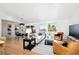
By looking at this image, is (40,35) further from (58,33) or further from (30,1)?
(30,1)

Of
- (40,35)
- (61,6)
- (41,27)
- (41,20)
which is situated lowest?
(40,35)

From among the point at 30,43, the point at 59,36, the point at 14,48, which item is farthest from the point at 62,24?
the point at 14,48

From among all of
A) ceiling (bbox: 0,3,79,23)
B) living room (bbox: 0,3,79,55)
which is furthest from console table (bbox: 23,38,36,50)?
ceiling (bbox: 0,3,79,23)

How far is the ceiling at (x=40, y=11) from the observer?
2031 millimetres

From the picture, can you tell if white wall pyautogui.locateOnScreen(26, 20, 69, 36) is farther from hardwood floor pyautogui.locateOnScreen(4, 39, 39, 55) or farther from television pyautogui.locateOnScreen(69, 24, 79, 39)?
hardwood floor pyautogui.locateOnScreen(4, 39, 39, 55)

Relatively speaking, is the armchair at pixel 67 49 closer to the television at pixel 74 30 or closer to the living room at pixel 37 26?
the living room at pixel 37 26

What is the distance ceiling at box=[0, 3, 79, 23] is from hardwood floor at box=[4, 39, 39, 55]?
1.50 ft

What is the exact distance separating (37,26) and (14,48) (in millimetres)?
612

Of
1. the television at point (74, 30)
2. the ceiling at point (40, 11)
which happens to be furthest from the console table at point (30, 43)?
the television at point (74, 30)

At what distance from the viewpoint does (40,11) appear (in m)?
2.07

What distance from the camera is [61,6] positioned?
2.04 m

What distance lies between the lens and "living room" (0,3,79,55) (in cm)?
204
